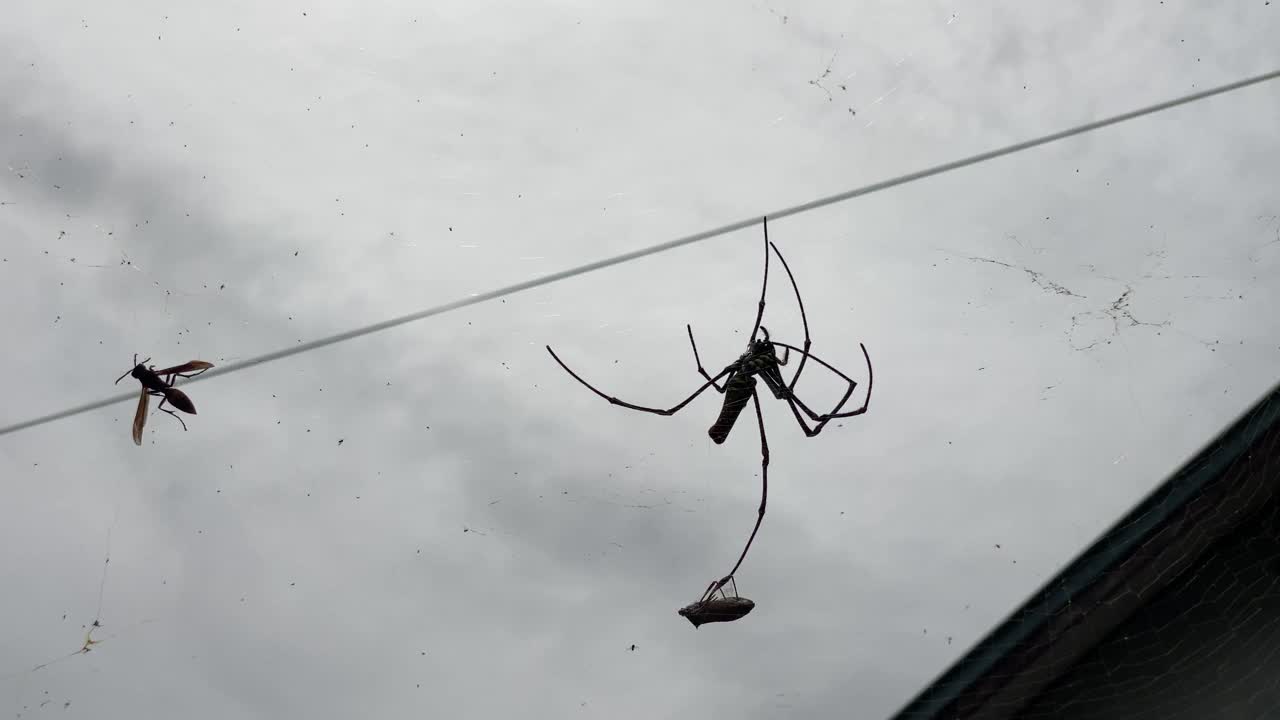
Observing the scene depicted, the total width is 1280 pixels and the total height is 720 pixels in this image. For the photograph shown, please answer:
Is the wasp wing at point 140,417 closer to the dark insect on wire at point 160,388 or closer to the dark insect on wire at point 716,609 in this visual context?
the dark insect on wire at point 160,388

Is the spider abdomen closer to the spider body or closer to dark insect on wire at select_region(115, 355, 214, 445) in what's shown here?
the spider body

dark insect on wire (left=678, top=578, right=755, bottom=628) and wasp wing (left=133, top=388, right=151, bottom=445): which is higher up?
wasp wing (left=133, top=388, right=151, bottom=445)

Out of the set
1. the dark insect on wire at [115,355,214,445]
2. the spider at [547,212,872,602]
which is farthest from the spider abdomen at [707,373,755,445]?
the dark insect on wire at [115,355,214,445]

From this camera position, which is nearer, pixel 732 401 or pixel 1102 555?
pixel 732 401

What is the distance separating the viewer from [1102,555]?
4.72 meters

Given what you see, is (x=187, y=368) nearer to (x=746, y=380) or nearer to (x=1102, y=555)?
(x=746, y=380)

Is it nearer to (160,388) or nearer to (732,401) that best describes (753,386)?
(732,401)

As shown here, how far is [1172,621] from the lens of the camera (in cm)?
503

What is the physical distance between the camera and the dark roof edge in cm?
452

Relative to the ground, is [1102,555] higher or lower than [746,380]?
lower

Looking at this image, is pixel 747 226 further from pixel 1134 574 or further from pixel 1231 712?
pixel 1231 712

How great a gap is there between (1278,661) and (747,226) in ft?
12.4

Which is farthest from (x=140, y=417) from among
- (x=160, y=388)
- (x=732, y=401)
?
(x=732, y=401)

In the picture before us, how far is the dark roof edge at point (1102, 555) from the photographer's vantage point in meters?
4.52
